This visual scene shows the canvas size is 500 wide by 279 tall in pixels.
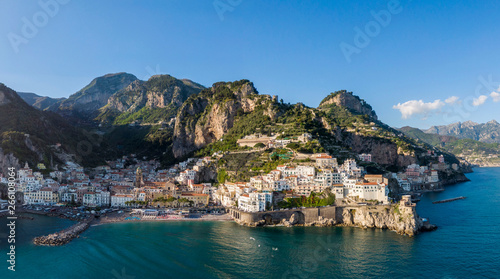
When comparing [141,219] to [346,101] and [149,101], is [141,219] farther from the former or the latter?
[149,101]

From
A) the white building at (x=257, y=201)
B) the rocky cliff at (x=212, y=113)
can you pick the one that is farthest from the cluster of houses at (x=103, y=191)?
the rocky cliff at (x=212, y=113)

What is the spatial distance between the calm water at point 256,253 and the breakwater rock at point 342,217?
6.08 ft

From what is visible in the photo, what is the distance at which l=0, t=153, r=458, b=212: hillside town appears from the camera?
43438 mm

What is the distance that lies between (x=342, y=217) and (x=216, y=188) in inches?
914

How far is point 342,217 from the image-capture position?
134 feet

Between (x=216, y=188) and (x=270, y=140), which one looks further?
(x=270, y=140)

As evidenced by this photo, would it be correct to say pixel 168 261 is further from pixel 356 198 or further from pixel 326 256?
pixel 356 198

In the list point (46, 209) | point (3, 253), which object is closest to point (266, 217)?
point (3, 253)

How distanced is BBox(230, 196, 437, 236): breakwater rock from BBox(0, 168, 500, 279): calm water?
6.08ft

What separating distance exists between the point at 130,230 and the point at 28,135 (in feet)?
154

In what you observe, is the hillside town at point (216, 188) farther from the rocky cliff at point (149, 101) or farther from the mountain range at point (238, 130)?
the rocky cliff at point (149, 101)

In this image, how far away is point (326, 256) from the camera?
28984 millimetres

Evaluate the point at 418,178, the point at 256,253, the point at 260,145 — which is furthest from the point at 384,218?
the point at 418,178

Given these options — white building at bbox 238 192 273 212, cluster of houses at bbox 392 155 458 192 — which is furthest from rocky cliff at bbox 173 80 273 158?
white building at bbox 238 192 273 212
